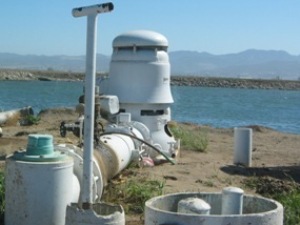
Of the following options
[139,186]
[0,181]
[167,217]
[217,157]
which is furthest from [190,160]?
[167,217]

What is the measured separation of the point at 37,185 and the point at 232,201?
1.70 m

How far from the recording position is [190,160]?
1243 cm

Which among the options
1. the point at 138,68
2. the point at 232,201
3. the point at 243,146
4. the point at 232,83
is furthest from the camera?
the point at 232,83

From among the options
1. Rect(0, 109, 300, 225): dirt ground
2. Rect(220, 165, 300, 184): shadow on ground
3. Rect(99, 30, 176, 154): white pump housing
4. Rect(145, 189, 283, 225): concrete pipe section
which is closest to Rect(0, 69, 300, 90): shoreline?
Rect(0, 109, 300, 225): dirt ground

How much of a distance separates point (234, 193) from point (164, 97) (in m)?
6.43

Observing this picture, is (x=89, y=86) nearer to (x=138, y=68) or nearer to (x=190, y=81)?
(x=138, y=68)

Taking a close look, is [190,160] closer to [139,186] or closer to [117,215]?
[139,186]

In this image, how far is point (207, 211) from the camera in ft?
17.4

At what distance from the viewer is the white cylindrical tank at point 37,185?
610 centimetres

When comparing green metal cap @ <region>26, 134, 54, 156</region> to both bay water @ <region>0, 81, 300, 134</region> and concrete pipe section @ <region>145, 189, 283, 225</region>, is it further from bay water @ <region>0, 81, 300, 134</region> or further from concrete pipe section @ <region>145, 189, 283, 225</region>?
bay water @ <region>0, 81, 300, 134</region>

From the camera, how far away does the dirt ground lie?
9.40 meters

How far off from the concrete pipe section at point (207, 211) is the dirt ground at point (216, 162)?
1321mm

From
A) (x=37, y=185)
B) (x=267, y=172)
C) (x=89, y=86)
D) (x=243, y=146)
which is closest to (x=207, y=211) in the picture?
(x=89, y=86)

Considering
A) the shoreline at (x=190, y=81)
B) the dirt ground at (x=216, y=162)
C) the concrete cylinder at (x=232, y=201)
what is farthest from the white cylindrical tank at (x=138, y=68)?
the shoreline at (x=190, y=81)
